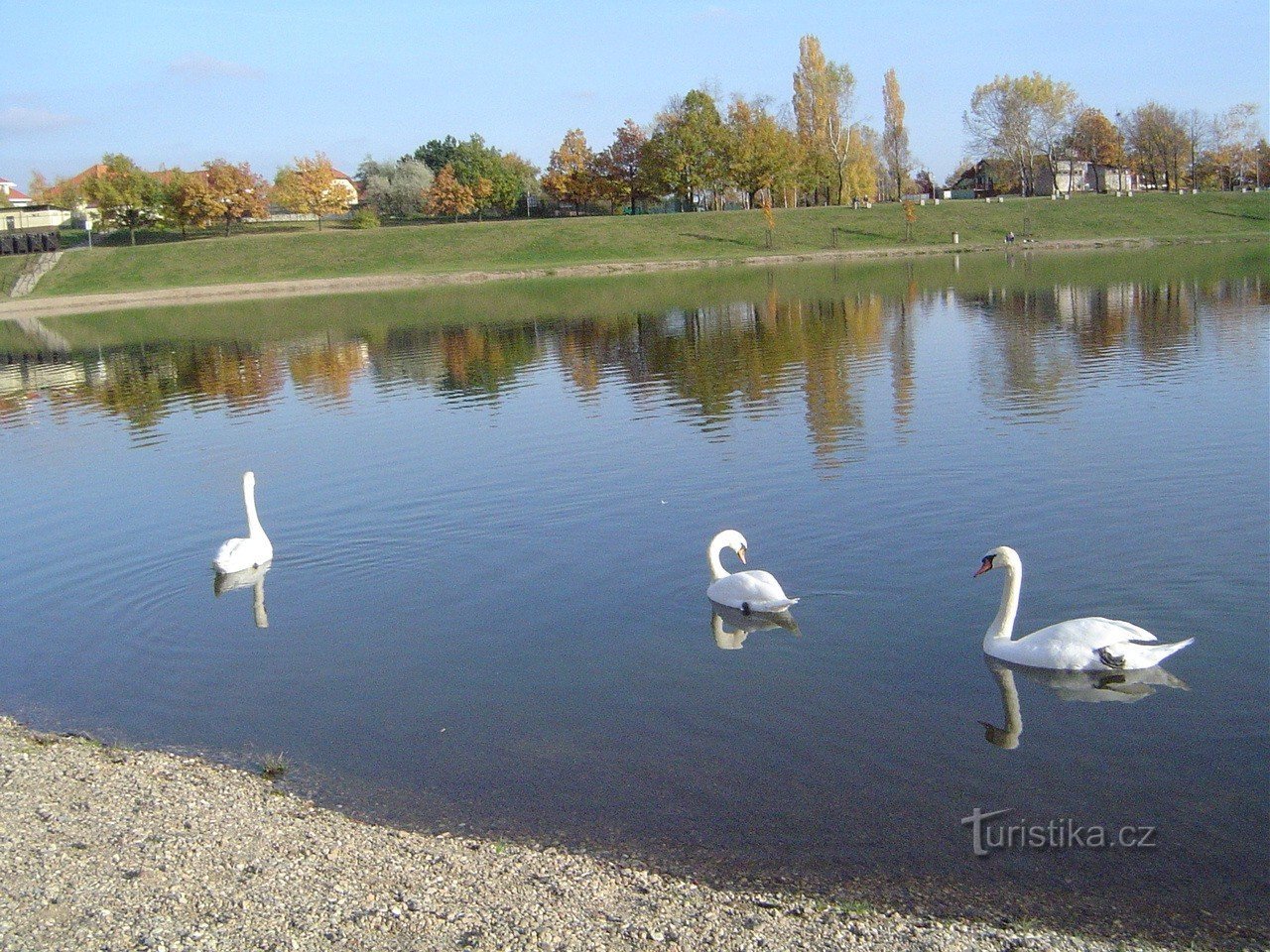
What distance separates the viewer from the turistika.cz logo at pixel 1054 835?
877cm

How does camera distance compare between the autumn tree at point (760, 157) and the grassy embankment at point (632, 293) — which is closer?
the grassy embankment at point (632, 293)

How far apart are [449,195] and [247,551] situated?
11645cm

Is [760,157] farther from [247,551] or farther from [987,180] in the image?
[247,551]

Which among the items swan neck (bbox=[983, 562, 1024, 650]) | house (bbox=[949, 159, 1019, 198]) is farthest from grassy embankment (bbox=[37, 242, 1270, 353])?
house (bbox=[949, 159, 1019, 198])

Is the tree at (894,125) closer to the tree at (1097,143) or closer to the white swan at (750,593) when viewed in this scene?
the tree at (1097,143)

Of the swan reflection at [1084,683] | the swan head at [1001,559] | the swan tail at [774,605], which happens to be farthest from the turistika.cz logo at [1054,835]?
the swan tail at [774,605]

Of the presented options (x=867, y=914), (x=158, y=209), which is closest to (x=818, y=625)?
(x=867, y=914)

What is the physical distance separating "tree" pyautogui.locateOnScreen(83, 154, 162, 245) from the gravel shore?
117528 mm

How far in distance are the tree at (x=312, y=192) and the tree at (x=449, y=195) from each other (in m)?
9.35

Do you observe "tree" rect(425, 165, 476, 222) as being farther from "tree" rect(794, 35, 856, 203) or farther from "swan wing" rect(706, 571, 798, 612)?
"swan wing" rect(706, 571, 798, 612)

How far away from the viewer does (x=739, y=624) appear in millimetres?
13945

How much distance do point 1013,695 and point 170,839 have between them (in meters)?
7.41

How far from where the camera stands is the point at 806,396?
28781mm

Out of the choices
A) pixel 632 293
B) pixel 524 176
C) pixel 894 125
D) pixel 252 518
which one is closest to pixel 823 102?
pixel 894 125
